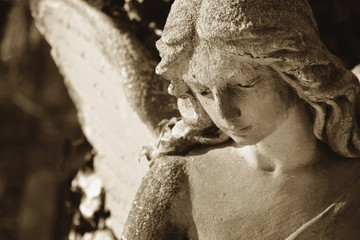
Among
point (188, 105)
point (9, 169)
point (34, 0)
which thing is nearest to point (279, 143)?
point (188, 105)

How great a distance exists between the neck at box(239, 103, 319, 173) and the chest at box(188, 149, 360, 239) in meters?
0.02

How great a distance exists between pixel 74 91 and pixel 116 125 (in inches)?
9.3

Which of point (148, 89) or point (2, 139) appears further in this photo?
point (2, 139)

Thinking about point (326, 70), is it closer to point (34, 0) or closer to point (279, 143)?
point (279, 143)

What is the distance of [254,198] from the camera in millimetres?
1339

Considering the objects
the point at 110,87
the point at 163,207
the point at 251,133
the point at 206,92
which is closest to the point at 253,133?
the point at 251,133

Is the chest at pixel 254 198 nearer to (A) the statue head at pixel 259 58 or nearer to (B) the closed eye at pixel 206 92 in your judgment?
(A) the statue head at pixel 259 58

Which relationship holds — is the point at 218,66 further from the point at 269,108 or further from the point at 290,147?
the point at 290,147

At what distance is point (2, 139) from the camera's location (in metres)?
3.89

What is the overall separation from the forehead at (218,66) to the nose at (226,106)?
1.0 inches

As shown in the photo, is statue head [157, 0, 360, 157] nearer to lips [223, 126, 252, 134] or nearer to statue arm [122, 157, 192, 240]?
lips [223, 126, 252, 134]

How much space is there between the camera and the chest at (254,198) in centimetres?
130

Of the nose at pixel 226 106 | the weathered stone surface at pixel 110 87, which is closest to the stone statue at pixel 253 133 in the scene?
the nose at pixel 226 106

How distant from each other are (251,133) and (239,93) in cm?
8
